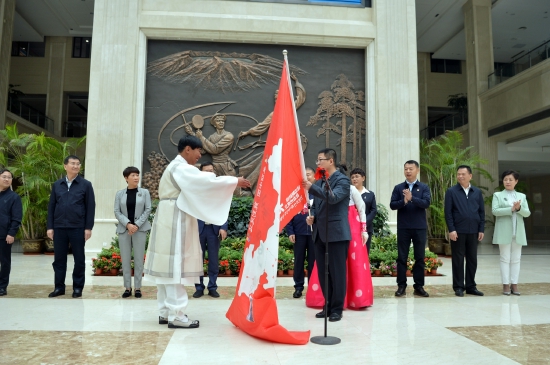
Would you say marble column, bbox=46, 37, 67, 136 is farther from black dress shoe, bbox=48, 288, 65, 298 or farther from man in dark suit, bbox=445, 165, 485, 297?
man in dark suit, bbox=445, 165, 485, 297

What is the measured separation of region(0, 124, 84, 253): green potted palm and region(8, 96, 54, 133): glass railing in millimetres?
5800

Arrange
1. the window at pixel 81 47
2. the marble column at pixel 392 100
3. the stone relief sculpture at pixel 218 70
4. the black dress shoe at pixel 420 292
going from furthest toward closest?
the window at pixel 81 47, the marble column at pixel 392 100, the stone relief sculpture at pixel 218 70, the black dress shoe at pixel 420 292

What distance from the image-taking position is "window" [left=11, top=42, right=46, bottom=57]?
66.0 ft

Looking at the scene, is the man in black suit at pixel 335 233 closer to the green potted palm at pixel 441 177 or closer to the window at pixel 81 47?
the green potted palm at pixel 441 177

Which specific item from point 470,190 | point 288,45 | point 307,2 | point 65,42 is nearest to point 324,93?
point 288,45

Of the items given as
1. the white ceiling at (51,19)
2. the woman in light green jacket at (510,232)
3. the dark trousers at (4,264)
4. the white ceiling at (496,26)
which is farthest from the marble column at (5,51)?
the woman in light green jacket at (510,232)

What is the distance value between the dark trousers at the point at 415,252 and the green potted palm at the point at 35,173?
30.7 feet

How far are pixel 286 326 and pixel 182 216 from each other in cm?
142

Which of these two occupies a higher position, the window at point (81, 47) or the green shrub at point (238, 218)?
the window at point (81, 47)

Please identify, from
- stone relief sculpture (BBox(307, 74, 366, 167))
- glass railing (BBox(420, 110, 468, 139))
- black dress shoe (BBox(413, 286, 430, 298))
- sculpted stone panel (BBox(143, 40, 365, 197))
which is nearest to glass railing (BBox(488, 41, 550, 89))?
glass railing (BBox(420, 110, 468, 139))

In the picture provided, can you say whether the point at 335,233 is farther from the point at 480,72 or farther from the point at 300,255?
the point at 480,72

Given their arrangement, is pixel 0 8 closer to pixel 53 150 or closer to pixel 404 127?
pixel 53 150

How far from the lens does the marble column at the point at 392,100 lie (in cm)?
1045

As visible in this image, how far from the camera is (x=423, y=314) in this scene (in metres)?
4.64
